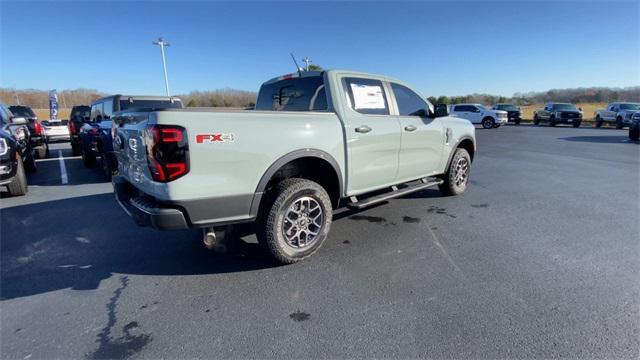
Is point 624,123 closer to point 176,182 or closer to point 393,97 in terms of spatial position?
point 393,97

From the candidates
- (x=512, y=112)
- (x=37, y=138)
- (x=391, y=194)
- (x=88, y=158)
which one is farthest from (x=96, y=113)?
(x=512, y=112)

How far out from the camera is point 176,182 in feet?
8.11

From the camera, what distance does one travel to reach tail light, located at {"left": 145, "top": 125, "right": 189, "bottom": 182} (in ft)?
7.89

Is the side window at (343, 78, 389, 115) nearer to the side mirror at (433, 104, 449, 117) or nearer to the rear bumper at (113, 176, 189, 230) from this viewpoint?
the side mirror at (433, 104, 449, 117)

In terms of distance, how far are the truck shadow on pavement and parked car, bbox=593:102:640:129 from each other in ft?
93.1

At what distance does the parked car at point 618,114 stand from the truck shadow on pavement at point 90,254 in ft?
93.1

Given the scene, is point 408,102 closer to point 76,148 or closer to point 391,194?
point 391,194

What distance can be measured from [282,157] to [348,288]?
4.27 ft

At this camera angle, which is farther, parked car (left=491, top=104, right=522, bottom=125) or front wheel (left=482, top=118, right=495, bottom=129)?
parked car (left=491, top=104, right=522, bottom=125)

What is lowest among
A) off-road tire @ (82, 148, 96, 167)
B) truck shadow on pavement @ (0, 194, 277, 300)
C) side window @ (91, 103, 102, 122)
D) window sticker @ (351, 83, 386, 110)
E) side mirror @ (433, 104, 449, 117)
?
truck shadow on pavement @ (0, 194, 277, 300)

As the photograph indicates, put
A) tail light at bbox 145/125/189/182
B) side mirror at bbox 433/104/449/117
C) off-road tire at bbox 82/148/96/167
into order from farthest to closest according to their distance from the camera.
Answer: off-road tire at bbox 82/148/96/167 < side mirror at bbox 433/104/449/117 < tail light at bbox 145/125/189/182

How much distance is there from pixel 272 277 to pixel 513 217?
3.54m

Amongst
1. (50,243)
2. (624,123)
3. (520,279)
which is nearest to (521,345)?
(520,279)

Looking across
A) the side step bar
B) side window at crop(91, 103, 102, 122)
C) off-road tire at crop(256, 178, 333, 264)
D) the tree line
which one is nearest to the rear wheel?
the side step bar
